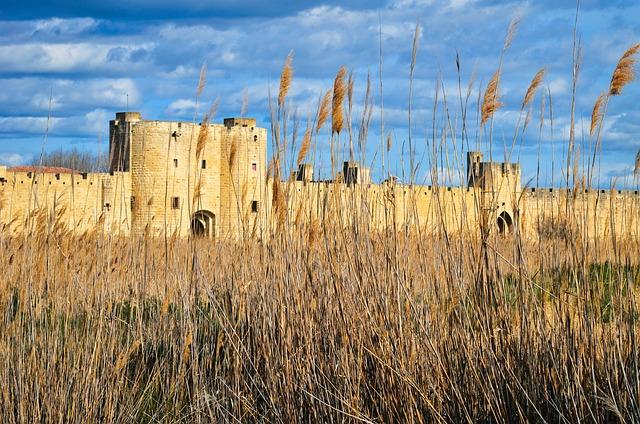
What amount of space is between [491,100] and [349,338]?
A: 2.67 feet

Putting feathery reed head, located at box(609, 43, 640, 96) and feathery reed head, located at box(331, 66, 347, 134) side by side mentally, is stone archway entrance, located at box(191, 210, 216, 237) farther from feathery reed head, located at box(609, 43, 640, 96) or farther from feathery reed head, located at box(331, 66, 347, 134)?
feathery reed head, located at box(609, 43, 640, 96)

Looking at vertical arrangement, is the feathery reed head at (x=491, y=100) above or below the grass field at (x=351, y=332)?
above

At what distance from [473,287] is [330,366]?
1.76 feet

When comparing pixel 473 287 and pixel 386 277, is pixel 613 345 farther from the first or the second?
pixel 386 277

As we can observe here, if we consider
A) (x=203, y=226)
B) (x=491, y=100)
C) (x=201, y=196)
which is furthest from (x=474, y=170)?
(x=201, y=196)

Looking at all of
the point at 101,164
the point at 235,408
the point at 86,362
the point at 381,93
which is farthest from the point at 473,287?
the point at 101,164

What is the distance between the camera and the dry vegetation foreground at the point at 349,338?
7.18 ft

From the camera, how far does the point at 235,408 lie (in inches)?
114

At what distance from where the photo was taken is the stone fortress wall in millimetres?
2771

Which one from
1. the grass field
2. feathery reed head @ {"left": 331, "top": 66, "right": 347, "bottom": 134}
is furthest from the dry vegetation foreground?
feathery reed head @ {"left": 331, "top": 66, "right": 347, "bottom": 134}

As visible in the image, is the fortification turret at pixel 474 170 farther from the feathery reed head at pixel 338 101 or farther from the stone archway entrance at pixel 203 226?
the stone archway entrance at pixel 203 226

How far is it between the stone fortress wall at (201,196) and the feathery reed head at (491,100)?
0.50 ft

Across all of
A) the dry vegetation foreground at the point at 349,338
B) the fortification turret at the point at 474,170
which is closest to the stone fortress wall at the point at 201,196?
the fortification turret at the point at 474,170

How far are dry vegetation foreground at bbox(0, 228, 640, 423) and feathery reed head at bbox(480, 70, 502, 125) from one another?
344 millimetres
